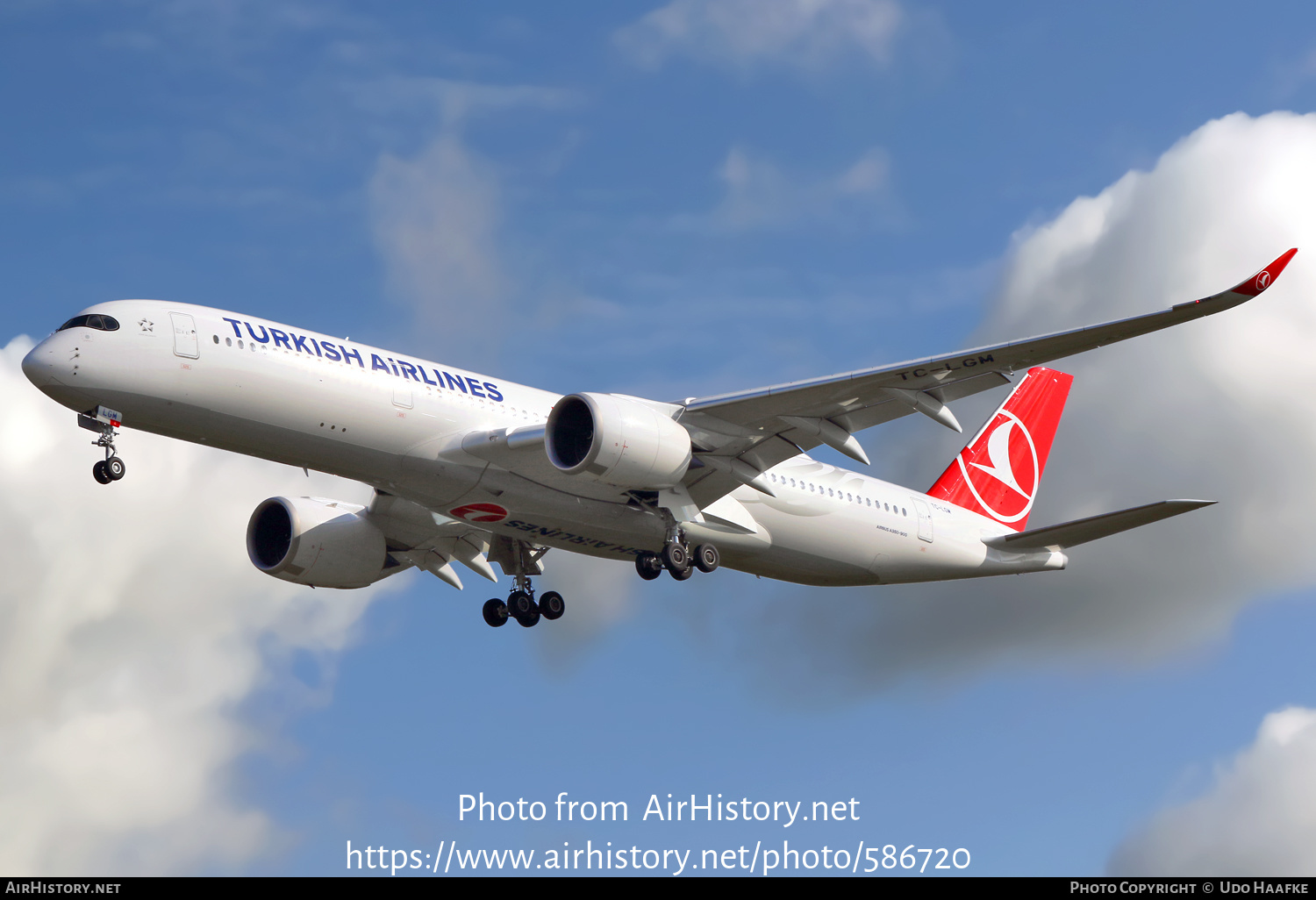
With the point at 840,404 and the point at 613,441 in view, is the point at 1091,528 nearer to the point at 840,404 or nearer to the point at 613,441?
the point at 840,404

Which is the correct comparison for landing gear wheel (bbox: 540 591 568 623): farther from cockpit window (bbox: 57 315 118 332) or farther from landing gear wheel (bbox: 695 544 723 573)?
cockpit window (bbox: 57 315 118 332)

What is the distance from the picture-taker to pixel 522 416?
101 feet

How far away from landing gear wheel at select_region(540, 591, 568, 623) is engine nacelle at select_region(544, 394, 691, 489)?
7.00 metres

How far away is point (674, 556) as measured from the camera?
3116 cm

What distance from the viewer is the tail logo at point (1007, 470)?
40.2 meters

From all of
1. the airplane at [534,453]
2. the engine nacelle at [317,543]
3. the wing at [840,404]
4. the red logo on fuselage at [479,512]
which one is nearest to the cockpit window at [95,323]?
the airplane at [534,453]

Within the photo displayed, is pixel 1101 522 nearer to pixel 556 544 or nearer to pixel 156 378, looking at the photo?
pixel 556 544

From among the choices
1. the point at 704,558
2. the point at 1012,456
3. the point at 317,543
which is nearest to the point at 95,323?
the point at 317,543

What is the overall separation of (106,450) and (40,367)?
1.87m

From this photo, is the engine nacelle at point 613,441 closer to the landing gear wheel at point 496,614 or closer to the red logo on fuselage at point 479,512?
the red logo on fuselage at point 479,512

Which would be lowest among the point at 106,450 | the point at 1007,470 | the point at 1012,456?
the point at 106,450

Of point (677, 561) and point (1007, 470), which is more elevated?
point (1007, 470)

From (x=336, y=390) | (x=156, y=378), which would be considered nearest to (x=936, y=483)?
(x=336, y=390)

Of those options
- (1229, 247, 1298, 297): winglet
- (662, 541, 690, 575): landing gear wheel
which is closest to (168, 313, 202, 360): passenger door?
(662, 541, 690, 575): landing gear wheel
